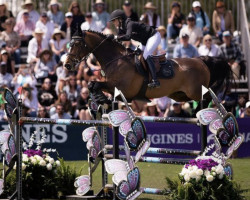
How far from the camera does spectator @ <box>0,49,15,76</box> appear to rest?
57.8 ft

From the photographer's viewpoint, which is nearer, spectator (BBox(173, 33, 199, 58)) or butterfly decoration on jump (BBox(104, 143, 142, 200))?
butterfly decoration on jump (BBox(104, 143, 142, 200))

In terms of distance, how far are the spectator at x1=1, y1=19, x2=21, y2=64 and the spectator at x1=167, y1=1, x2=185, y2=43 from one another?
3735 mm

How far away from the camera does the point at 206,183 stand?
323 inches

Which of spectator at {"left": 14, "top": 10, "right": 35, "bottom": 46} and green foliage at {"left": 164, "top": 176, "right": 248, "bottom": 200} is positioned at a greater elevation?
spectator at {"left": 14, "top": 10, "right": 35, "bottom": 46}

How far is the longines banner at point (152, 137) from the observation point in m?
14.3

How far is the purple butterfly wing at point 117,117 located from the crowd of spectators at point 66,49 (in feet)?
22.7

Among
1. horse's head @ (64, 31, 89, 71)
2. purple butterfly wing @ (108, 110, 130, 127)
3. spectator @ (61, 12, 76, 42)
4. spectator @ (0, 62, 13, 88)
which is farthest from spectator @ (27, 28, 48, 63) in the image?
purple butterfly wing @ (108, 110, 130, 127)

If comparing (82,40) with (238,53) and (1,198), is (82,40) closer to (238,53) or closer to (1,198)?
(1,198)

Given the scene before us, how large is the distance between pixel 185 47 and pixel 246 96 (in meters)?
1.87

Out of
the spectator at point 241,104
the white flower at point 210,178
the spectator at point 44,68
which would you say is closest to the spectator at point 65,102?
the spectator at point 44,68

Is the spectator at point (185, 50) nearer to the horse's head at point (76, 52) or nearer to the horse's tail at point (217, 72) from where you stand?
the horse's tail at point (217, 72)

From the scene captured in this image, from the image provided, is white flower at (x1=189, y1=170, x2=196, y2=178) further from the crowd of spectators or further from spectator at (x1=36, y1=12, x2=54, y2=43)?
spectator at (x1=36, y1=12, x2=54, y2=43)

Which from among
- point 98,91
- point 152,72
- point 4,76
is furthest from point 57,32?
point 98,91

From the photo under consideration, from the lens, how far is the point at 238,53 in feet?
58.6
